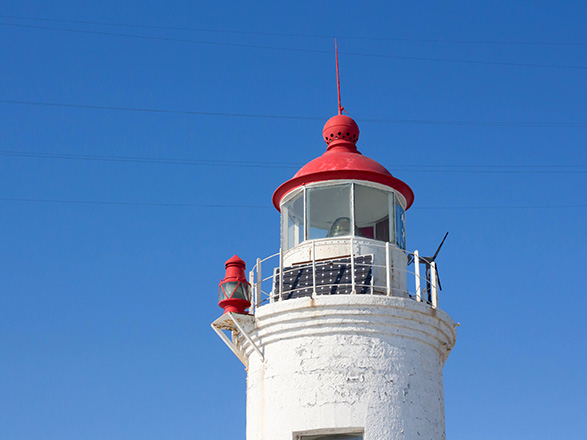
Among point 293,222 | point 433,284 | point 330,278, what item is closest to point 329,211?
point 293,222

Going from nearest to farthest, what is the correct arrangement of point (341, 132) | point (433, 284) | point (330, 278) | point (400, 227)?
point (330, 278), point (433, 284), point (400, 227), point (341, 132)

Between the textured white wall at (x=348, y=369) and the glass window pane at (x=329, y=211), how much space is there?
2072 millimetres

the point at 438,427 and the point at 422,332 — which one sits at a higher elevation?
the point at 422,332

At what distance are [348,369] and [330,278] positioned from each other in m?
1.83

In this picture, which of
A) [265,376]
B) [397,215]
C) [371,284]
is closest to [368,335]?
[371,284]

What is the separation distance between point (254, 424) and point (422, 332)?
3.47 metres

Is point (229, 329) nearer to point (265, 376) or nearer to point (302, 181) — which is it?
point (265, 376)

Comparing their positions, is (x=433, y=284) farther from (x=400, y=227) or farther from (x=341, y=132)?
(x=341, y=132)

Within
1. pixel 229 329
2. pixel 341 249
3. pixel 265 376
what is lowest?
pixel 265 376

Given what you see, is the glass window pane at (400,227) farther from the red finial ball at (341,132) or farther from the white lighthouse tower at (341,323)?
the red finial ball at (341,132)

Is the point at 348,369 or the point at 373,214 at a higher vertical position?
the point at 373,214

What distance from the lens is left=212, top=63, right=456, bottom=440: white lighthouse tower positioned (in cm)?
1529

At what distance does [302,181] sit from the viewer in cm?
1778

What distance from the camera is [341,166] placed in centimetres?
1752
